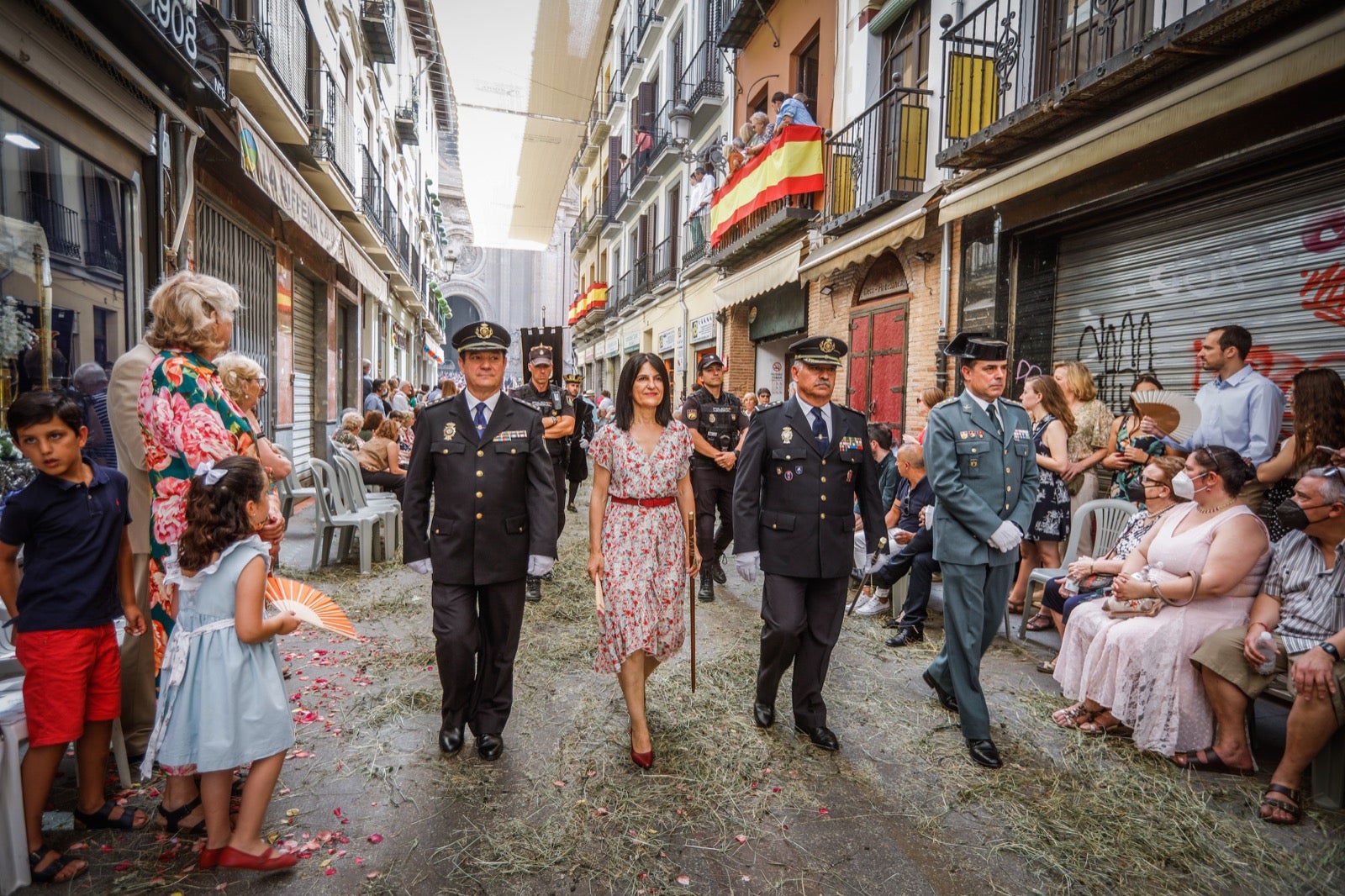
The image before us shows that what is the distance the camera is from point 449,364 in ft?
183

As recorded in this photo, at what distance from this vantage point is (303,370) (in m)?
13.9

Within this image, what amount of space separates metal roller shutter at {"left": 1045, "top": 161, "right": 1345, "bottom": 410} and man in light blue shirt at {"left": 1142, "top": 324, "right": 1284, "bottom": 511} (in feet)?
2.64

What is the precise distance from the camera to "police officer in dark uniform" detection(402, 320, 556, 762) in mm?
3504

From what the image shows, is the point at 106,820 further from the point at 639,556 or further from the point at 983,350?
the point at 983,350

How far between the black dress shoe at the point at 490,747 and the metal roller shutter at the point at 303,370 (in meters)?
9.96

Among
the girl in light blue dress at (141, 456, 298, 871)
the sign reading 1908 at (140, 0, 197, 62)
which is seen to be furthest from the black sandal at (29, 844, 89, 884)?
the sign reading 1908 at (140, 0, 197, 62)

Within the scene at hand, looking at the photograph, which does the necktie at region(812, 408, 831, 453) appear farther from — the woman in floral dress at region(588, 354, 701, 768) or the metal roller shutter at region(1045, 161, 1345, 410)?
the metal roller shutter at region(1045, 161, 1345, 410)

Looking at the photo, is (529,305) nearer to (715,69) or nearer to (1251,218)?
(715,69)

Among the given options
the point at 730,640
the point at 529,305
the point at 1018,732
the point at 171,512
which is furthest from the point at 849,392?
the point at 529,305

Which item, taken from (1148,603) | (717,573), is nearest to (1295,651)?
(1148,603)

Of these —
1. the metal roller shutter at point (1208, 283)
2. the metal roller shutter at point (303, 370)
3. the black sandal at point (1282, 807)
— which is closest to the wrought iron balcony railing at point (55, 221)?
the metal roller shutter at point (303, 370)

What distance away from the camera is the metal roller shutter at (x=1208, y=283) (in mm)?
5219

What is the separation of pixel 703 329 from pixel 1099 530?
13349mm

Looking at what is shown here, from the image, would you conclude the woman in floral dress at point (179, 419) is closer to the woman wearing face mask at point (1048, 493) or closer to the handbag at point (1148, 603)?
the handbag at point (1148, 603)
